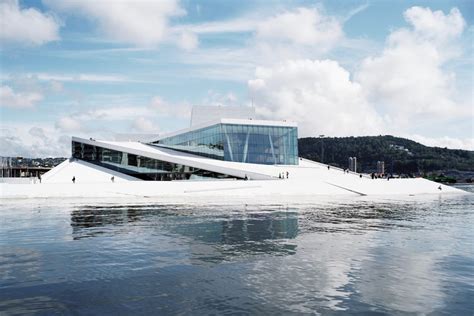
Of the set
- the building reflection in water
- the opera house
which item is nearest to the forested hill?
the opera house

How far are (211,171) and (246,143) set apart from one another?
906cm

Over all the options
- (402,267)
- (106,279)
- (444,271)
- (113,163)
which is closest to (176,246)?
(106,279)

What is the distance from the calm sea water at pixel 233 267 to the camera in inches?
338

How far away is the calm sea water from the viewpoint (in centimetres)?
859

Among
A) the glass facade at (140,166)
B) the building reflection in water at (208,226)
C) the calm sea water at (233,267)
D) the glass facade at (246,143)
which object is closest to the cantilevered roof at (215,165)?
the glass facade at (140,166)

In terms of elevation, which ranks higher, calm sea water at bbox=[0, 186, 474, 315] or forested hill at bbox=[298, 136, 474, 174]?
forested hill at bbox=[298, 136, 474, 174]

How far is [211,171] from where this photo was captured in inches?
1917

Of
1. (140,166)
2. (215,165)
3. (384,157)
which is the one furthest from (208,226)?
(384,157)

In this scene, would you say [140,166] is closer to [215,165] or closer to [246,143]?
[215,165]

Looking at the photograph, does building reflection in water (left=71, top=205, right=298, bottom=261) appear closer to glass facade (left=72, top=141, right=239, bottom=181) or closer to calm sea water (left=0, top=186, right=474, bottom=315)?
calm sea water (left=0, top=186, right=474, bottom=315)

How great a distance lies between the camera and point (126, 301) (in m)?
8.70

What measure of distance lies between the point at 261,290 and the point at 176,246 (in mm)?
5488

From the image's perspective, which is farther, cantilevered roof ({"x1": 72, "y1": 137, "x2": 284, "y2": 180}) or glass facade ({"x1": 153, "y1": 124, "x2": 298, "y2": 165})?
glass facade ({"x1": 153, "y1": 124, "x2": 298, "y2": 165})

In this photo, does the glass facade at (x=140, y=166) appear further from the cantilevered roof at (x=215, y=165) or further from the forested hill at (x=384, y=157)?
the forested hill at (x=384, y=157)
